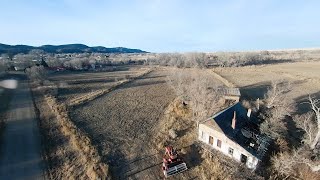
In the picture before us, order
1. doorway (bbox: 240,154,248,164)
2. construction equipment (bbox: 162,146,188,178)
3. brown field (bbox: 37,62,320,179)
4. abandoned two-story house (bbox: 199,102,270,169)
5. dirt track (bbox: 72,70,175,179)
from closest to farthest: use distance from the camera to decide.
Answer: construction equipment (bbox: 162,146,188,178) < brown field (bbox: 37,62,320,179) < abandoned two-story house (bbox: 199,102,270,169) < doorway (bbox: 240,154,248,164) < dirt track (bbox: 72,70,175,179)

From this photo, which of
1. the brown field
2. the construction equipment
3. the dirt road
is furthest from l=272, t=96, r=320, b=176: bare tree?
the dirt road

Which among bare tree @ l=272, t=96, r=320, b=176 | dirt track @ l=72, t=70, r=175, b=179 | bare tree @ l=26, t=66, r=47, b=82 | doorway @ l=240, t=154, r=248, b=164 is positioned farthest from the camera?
bare tree @ l=26, t=66, r=47, b=82

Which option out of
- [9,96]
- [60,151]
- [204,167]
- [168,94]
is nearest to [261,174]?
[204,167]

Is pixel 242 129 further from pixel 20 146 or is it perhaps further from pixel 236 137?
pixel 20 146

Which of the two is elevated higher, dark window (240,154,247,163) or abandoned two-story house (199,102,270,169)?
abandoned two-story house (199,102,270,169)

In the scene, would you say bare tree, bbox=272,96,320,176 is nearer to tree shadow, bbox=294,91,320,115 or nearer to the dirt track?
the dirt track

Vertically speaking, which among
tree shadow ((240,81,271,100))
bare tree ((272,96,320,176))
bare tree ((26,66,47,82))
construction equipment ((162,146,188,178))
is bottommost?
construction equipment ((162,146,188,178))

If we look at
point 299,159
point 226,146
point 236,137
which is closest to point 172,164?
point 226,146
